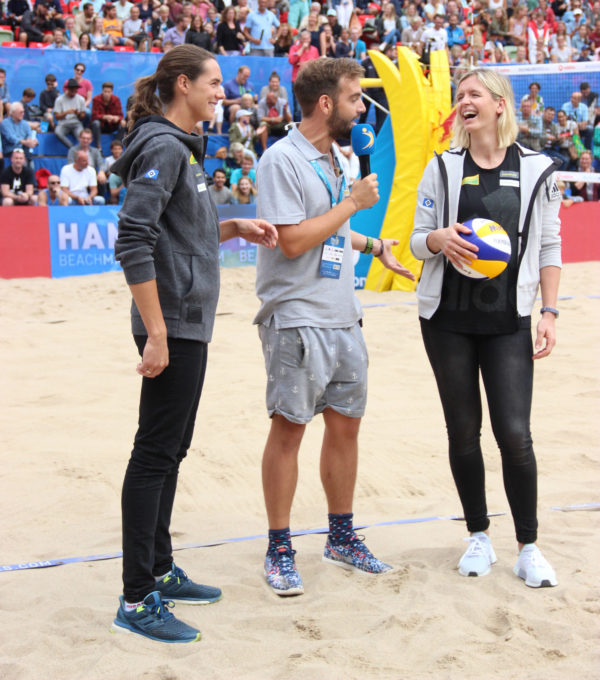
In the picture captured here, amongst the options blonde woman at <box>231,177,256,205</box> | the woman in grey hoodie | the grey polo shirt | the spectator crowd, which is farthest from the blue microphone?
blonde woman at <box>231,177,256,205</box>

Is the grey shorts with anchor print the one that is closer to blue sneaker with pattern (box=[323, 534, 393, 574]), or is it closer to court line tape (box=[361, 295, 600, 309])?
blue sneaker with pattern (box=[323, 534, 393, 574])

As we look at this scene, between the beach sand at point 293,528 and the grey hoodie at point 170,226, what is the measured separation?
107 cm

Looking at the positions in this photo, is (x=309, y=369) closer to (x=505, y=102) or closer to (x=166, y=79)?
(x=166, y=79)

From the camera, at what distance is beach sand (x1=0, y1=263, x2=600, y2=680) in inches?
106

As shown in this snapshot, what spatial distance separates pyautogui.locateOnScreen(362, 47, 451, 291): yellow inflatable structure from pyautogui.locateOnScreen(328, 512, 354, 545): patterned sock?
6720 mm

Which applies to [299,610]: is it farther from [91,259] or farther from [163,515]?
[91,259]

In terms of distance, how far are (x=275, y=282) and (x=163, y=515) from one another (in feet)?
3.22

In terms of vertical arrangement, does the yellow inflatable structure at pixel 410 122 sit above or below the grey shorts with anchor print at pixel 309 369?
above

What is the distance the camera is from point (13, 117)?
478 inches

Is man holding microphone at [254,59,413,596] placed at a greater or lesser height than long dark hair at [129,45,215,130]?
lesser

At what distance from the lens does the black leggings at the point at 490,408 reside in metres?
3.20

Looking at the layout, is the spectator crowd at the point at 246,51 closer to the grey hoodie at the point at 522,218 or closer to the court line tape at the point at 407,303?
the court line tape at the point at 407,303

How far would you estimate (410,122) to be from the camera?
9898 millimetres

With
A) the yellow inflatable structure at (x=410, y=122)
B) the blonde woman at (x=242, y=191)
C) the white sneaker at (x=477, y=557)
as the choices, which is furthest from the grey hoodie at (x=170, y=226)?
the blonde woman at (x=242, y=191)
